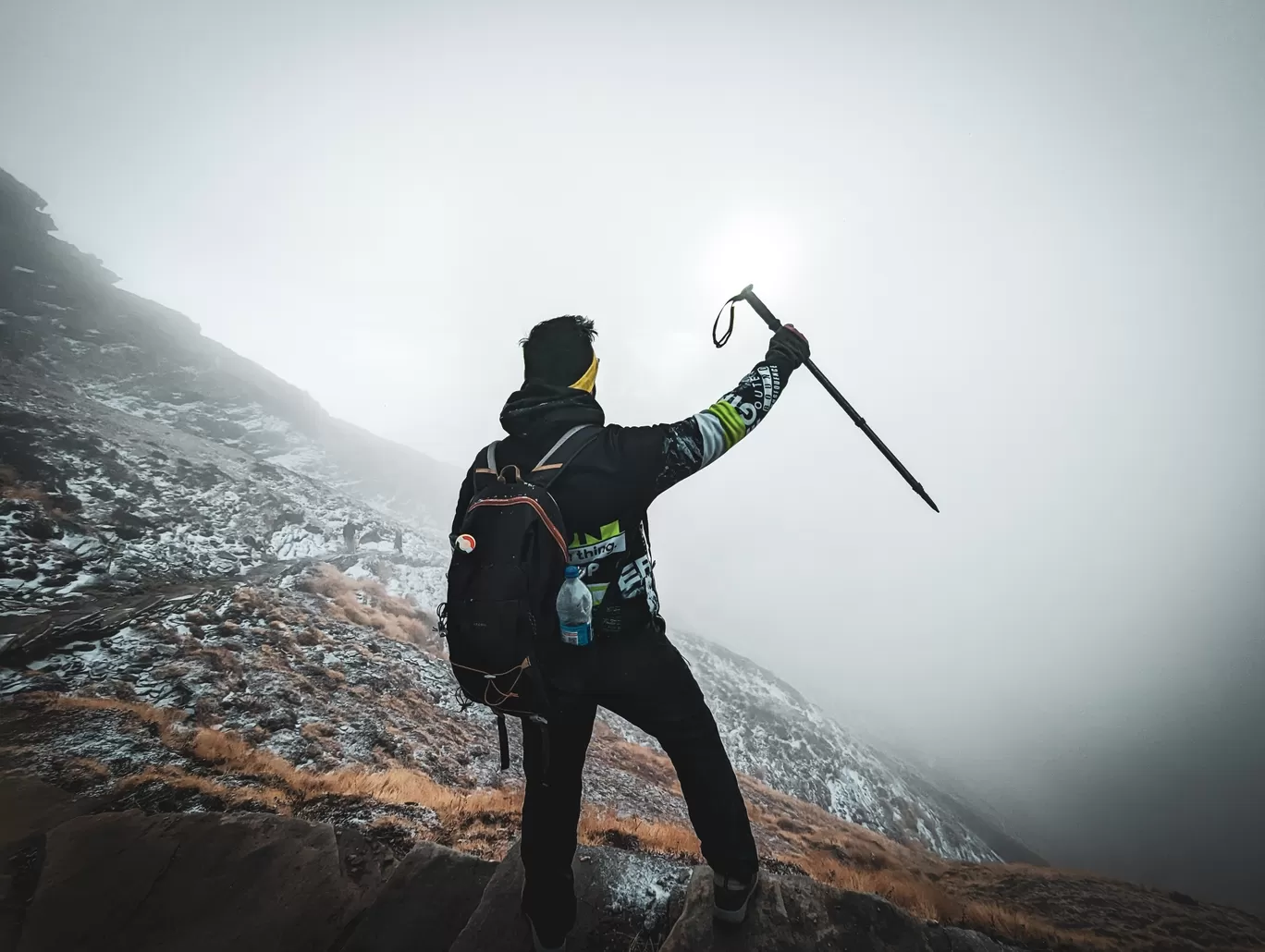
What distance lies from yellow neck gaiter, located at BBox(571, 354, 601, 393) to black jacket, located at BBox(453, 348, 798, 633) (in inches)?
2.9

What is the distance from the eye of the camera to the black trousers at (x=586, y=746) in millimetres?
2555

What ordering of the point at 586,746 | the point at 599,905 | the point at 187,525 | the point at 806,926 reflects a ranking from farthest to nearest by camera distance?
the point at 187,525, the point at 599,905, the point at 806,926, the point at 586,746

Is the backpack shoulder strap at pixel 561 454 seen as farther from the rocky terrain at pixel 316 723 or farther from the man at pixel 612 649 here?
the rocky terrain at pixel 316 723

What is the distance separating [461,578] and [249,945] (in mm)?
2969

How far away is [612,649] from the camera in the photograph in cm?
265

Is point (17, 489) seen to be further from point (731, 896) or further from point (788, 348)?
point (788, 348)

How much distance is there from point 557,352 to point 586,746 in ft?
8.18

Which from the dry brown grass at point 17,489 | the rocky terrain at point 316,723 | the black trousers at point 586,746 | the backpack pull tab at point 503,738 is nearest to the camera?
the backpack pull tab at point 503,738

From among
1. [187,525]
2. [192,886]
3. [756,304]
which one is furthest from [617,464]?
[187,525]

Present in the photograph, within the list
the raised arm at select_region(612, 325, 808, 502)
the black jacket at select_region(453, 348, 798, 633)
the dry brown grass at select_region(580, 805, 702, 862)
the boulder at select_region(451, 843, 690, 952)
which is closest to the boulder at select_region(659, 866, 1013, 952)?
the boulder at select_region(451, 843, 690, 952)

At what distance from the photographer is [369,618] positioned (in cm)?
1591

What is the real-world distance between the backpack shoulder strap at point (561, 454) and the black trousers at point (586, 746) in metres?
1.05

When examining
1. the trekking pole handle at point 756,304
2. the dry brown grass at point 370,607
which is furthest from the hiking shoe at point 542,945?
the dry brown grass at point 370,607

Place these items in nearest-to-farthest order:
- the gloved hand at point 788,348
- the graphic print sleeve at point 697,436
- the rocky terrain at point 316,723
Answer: the graphic print sleeve at point 697,436
the gloved hand at point 788,348
the rocky terrain at point 316,723
